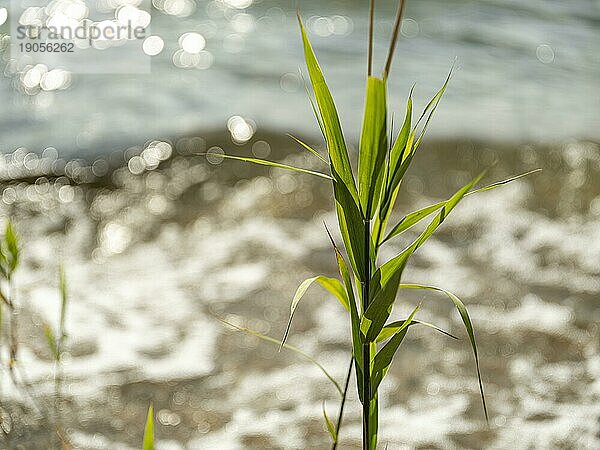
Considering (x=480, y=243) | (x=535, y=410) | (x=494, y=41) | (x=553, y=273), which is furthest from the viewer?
(x=494, y=41)

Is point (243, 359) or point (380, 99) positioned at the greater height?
point (380, 99)

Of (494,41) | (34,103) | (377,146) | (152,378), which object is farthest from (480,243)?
(494,41)

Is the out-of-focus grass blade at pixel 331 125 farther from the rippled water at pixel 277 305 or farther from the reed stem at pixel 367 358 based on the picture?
the rippled water at pixel 277 305

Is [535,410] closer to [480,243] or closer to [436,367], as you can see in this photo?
[436,367]

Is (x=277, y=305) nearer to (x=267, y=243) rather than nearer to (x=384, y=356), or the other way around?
(x=267, y=243)

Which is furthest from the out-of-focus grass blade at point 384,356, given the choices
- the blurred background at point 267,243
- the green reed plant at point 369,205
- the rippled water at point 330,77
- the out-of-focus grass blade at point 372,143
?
the rippled water at point 330,77
